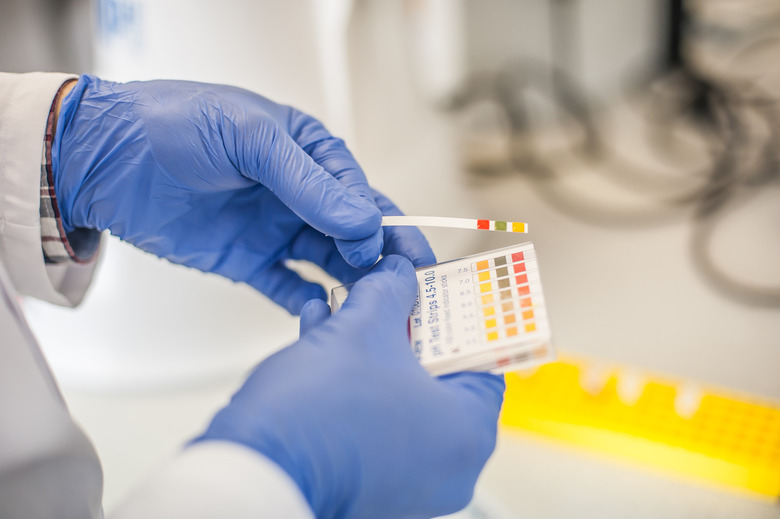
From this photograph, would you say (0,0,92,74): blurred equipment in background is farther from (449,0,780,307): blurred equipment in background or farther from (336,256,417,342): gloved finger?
(449,0,780,307): blurred equipment in background

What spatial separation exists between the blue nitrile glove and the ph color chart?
0.02 m

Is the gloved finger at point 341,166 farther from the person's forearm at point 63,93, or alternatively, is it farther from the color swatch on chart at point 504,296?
the person's forearm at point 63,93

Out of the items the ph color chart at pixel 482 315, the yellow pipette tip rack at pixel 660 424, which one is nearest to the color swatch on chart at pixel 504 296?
the ph color chart at pixel 482 315

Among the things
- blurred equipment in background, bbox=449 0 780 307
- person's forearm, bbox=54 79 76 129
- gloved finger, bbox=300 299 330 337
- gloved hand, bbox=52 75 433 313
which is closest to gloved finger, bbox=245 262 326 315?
gloved hand, bbox=52 75 433 313

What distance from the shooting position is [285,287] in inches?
20.9

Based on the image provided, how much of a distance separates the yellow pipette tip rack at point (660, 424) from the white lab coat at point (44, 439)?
38cm

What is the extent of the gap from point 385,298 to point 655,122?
1071 mm

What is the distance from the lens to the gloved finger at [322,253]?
0.51 metres

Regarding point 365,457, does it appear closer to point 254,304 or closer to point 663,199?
→ point 254,304

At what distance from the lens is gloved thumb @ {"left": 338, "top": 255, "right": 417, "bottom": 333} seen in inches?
13.9

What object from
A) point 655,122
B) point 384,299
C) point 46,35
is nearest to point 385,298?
point 384,299

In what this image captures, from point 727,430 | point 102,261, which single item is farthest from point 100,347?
point 727,430

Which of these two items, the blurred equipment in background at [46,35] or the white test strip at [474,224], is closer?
the white test strip at [474,224]

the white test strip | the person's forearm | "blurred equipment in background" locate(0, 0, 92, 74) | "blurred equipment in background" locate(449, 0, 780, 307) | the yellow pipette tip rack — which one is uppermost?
"blurred equipment in background" locate(0, 0, 92, 74)
